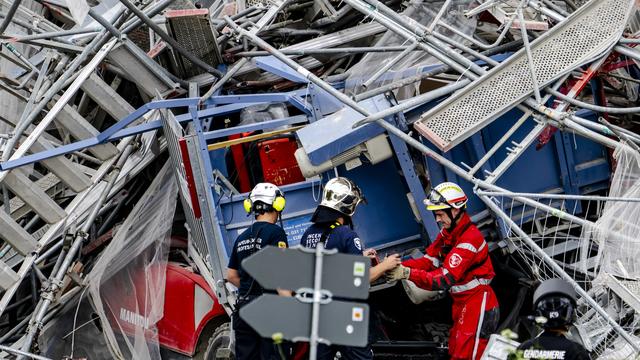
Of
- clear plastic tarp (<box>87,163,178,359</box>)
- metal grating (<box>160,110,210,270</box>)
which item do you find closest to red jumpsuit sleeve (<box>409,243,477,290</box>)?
metal grating (<box>160,110,210,270</box>)

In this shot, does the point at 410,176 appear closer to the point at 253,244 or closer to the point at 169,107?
the point at 253,244

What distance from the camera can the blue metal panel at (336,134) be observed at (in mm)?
11156

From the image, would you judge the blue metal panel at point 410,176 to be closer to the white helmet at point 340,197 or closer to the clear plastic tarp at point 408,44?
the clear plastic tarp at point 408,44

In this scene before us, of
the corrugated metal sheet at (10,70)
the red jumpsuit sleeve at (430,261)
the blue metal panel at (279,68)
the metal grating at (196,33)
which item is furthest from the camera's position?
the corrugated metal sheet at (10,70)

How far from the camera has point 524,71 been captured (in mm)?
11258

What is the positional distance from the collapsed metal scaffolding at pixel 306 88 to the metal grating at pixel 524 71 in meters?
0.01

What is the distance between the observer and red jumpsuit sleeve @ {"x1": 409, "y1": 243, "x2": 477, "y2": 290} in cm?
1027

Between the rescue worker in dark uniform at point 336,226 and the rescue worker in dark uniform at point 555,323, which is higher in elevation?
the rescue worker in dark uniform at point 336,226

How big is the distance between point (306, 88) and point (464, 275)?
288cm

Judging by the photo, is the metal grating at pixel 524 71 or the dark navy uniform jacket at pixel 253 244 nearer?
the dark navy uniform jacket at pixel 253 244

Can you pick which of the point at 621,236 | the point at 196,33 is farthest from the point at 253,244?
the point at 196,33

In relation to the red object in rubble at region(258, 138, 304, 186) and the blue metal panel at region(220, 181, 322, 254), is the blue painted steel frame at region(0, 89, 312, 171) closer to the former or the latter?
the red object in rubble at region(258, 138, 304, 186)

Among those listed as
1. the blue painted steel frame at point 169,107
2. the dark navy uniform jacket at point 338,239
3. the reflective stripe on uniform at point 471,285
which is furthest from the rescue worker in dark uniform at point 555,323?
the blue painted steel frame at point 169,107

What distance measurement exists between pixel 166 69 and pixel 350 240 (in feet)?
15.5
